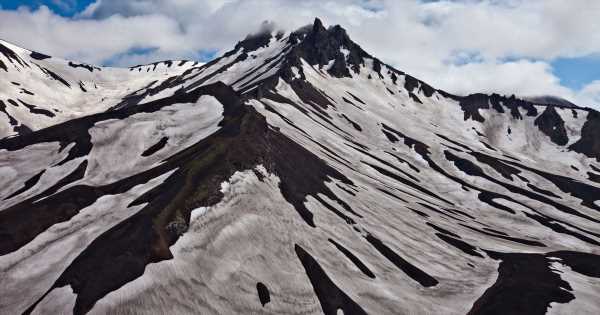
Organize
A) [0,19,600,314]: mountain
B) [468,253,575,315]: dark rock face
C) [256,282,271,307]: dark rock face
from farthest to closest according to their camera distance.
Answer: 1. [468,253,575,315]: dark rock face
2. [256,282,271,307]: dark rock face
3. [0,19,600,314]: mountain

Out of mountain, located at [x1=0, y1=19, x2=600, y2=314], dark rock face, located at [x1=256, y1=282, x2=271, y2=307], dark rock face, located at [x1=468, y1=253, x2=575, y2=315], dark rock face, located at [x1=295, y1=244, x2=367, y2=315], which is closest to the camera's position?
mountain, located at [x1=0, y1=19, x2=600, y2=314]

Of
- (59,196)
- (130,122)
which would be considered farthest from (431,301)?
(130,122)

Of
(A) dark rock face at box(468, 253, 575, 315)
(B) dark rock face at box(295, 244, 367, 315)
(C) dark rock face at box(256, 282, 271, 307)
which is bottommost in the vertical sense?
(C) dark rock face at box(256, 282, 271, 307)

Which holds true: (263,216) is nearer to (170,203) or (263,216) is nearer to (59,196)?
(170,203)

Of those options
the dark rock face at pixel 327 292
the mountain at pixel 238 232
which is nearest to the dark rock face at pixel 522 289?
the mountain at pixel 238 232

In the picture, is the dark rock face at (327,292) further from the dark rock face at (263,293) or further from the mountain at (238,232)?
the dark rock face at (263,293)

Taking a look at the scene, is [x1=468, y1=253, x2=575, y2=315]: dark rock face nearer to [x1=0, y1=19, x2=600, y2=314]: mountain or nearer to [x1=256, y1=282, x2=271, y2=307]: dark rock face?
[x1=0, y1=19, x2=600, y2=314]: mountain

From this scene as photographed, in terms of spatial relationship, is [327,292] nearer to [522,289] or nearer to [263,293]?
[263,293]

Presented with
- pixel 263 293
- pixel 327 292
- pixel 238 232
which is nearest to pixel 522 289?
pixel 327 292

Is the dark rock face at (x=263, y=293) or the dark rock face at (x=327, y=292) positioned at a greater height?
the dark rock face at (x=327, y=292)

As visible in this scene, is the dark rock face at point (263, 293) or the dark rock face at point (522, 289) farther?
the dark rock face at point (522, 289)

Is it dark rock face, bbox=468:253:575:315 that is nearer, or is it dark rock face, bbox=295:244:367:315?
dark rock face, bbox=295:244:367:315

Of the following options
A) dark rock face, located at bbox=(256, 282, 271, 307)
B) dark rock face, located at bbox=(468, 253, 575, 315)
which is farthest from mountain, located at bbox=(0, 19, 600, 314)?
dark rock face, located at bbox=(468, 253, 575, 315)

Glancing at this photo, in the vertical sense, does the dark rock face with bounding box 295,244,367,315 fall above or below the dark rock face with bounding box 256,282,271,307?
above
